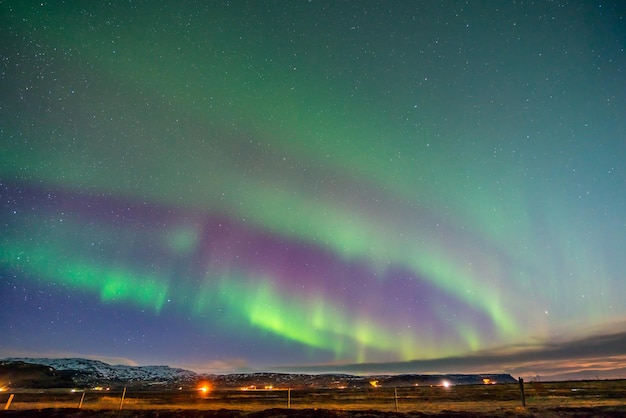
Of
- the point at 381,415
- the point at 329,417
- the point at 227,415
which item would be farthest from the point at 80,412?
the point at 381,415

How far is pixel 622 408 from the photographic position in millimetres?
37156

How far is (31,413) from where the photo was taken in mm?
Result: 38219

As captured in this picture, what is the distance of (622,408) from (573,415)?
7.73 m

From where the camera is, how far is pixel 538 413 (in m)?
34.8

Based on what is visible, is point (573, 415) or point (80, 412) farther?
point (80, 412)

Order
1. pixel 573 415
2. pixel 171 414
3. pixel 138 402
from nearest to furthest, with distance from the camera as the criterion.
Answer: pixel 573 415 < pixel 171 414 < pixel 138 402

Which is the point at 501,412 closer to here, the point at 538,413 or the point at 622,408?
the point at 538,413

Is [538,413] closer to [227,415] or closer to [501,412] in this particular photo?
[501,412]

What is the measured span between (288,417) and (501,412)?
1958 centimetres

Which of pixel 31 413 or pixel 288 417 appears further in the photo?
pixel 31 413

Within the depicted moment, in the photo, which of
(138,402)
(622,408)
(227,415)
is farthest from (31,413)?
(622,408)

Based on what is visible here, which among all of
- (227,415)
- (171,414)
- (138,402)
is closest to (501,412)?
(227,415)

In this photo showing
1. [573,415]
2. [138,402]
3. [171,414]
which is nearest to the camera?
[573,415]

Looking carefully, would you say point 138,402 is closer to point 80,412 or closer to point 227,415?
point 80,412
